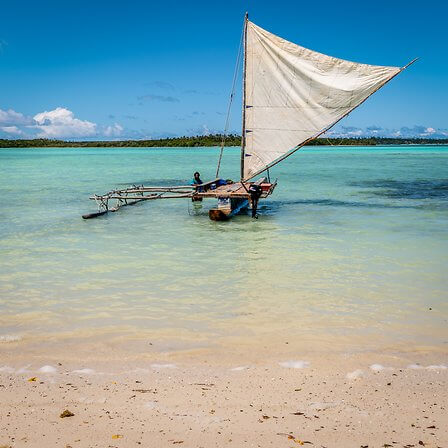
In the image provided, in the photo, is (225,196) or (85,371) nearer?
(85,371)

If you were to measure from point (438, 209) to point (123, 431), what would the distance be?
1814cm

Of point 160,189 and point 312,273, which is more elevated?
point 160,189

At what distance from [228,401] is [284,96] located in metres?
13.3

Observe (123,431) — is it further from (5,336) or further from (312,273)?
(312,273)

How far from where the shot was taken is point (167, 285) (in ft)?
31.6

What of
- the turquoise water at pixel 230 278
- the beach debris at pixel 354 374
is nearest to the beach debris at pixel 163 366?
the turquoise water at pixel 230 278

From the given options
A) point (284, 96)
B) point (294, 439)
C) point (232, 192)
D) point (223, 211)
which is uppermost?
point (284, 96)

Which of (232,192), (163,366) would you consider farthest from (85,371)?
(232,192)

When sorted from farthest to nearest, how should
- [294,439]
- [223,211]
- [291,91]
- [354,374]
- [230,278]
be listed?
[223,211], [291,91], [230,278], [354,374], [294,439]

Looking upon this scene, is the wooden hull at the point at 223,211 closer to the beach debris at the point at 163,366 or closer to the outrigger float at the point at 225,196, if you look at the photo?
the outrigger float at the point at 225,196

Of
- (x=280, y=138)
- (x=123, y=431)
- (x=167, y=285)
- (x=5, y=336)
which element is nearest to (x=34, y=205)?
(x=280, y=138)

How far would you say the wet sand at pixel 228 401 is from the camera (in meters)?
4.34

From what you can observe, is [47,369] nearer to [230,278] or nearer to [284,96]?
[230,278]

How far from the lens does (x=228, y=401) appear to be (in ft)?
16.5
